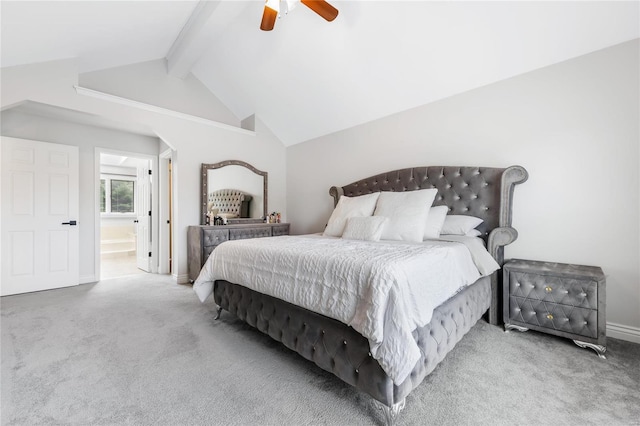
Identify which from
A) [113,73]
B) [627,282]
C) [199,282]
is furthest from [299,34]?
[627,282]

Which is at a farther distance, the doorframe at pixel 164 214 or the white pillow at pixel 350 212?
the doorframe at pixel 164 214

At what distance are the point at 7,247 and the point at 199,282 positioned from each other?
3.04m

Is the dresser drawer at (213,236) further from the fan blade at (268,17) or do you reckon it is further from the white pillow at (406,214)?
the fan blade at (268,17)

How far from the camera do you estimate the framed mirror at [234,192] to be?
436cm

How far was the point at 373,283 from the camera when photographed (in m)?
1.34

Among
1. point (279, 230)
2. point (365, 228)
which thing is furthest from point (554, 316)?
point (279, 230)

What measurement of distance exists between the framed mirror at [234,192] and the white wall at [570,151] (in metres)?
3.01

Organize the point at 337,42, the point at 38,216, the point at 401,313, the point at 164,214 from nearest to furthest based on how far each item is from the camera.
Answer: the point at 401,313, the point at 337,42, the point at 38,216, the point at 164,214

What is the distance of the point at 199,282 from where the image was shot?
2.57 m

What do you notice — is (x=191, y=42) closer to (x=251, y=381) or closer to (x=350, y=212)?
(x=350, y=212)

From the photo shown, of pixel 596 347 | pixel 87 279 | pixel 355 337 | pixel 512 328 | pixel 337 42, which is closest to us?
pixel 355 337

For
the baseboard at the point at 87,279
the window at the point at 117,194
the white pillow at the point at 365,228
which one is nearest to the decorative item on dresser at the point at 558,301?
the white pillow at the point at 365,228

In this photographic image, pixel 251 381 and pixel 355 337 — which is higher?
pixel 355 337

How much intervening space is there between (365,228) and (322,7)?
1.94 m
